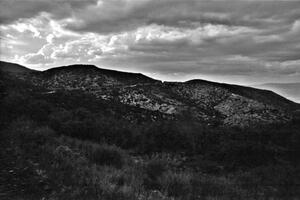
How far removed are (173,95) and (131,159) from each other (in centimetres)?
2269

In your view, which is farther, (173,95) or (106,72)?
(106,72)

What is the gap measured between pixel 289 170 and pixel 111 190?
8.53 metres

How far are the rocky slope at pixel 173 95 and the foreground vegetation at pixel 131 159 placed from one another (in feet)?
17.1

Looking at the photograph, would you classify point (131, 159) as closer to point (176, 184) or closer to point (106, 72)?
point (176, 184)

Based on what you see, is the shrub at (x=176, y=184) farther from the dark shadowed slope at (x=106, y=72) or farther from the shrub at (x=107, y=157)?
the dark shadowed slope at (x=106, y=72)

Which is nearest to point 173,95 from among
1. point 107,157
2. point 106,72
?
point 106,72

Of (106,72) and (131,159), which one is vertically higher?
(106,72)

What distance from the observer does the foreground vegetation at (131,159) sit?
920 centimetres

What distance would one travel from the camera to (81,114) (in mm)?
21656

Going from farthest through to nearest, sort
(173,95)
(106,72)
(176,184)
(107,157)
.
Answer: (106,72)
(173,95)
(107,157)
(176,184)

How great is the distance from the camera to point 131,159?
14.2m

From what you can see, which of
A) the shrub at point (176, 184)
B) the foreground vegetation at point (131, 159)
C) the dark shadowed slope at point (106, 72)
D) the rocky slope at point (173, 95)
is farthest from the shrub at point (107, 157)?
the dark shadowed slope at point (106, 72)

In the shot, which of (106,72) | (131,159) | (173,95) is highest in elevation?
(106,72)

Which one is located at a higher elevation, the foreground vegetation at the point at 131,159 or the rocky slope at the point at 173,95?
the rocky slope at the point at 173,95
